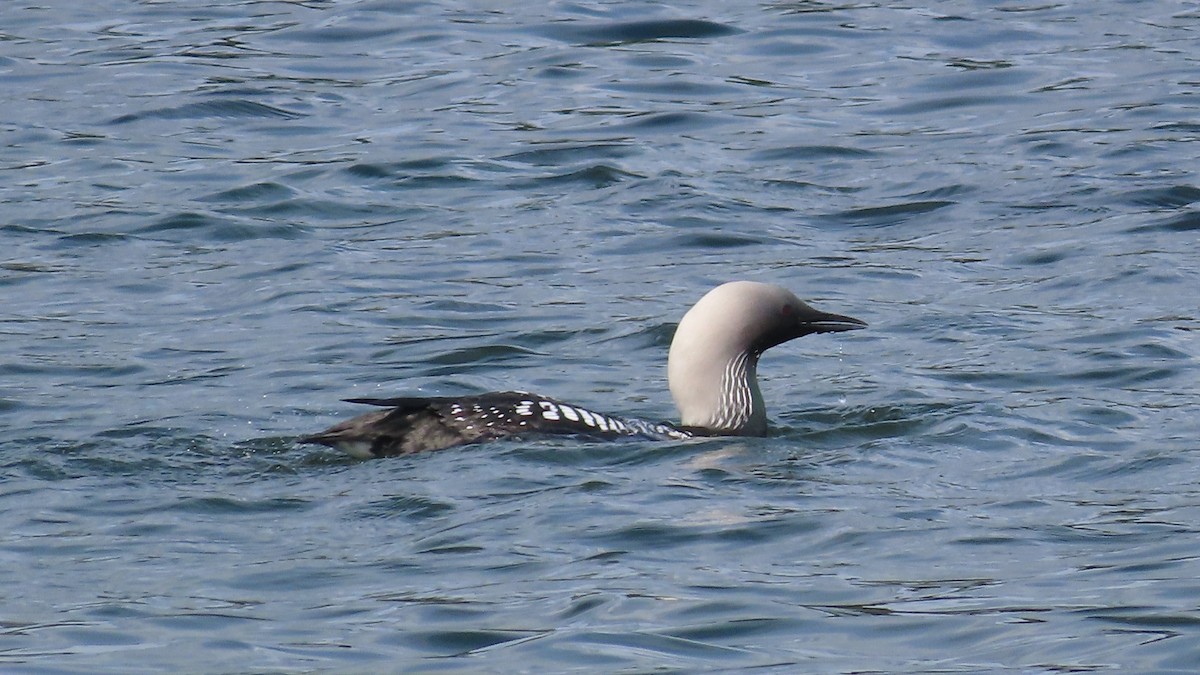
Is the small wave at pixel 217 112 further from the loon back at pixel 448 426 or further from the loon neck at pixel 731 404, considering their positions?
the loon back at pixel 448 426

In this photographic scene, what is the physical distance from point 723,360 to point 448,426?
1.22 metres

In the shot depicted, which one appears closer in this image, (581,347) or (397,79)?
(581,347)

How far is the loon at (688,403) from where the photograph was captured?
8.07m

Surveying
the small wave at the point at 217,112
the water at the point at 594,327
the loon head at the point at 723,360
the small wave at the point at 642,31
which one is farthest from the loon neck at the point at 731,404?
the small wave at the point at 642,31

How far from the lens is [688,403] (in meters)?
8.77

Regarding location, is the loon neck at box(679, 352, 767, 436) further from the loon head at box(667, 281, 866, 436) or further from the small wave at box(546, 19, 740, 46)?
the small wave at box(546, 19, 740, 46)

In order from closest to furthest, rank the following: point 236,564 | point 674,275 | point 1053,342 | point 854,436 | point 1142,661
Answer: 1. point 1142,661
2. point 236,564
3. point 854,436
4. point 1053,342
5. point 674,275

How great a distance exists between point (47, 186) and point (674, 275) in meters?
3.81

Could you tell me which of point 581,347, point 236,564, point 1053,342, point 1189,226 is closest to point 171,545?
point 236,564

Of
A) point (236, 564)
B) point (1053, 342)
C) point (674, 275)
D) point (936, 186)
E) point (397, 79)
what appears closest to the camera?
point (236, 564)

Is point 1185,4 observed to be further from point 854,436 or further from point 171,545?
point 171,545

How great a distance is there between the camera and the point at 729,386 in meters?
8.74

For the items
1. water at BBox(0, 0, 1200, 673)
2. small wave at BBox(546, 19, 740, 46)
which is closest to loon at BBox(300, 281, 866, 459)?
water at BBox(0, 0, 1200, 673)

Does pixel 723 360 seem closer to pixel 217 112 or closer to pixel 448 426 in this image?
pixel 448 426
